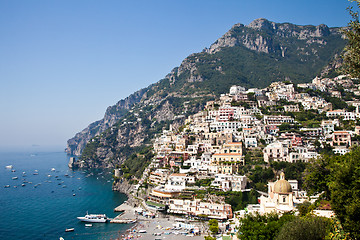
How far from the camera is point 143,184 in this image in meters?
70.8

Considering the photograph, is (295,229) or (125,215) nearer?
(295,229)

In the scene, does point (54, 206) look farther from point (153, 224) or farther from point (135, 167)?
point (135, 167)

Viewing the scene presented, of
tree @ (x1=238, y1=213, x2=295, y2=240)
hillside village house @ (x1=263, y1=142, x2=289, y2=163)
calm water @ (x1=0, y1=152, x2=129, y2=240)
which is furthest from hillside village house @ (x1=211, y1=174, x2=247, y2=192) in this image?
tree @ (x1=238, y1=213, x2=295, y2=240)

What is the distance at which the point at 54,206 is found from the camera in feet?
217

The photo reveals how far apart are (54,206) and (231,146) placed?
45319 millimetres

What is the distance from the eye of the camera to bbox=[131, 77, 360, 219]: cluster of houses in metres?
53.3

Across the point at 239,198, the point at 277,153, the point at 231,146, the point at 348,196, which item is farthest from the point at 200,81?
the point at 348,196

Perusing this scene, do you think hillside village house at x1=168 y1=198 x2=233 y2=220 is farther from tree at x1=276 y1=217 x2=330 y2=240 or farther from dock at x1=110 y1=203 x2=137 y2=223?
tree at x1=276 y1=217 x2=330 y2=240

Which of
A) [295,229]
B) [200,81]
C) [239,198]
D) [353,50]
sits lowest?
[239,198]

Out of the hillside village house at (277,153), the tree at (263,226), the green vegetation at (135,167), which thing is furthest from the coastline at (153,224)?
the green vegetation at (135,167)

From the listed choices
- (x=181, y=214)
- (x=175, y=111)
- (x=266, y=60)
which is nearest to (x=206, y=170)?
(x=181, y=214)

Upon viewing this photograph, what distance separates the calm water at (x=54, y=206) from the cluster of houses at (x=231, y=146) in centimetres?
1337

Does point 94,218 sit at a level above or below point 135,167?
below

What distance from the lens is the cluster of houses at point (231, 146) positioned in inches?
2099
